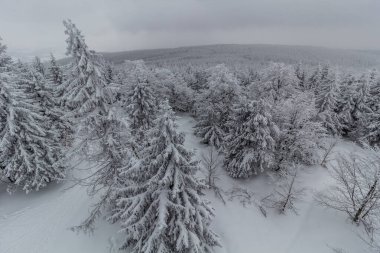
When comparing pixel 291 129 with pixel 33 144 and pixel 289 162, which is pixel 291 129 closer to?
pixel 289 162

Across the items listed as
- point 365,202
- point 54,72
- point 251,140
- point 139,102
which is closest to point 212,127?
point 251,140

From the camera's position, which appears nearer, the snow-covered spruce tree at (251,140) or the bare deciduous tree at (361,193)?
the bare deciduous tree at (361,193)

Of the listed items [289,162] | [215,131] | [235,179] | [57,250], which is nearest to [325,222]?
[289,162]

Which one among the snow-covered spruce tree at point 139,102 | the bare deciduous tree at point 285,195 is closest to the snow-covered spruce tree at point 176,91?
the snow-covered spruce tree at point 139,102

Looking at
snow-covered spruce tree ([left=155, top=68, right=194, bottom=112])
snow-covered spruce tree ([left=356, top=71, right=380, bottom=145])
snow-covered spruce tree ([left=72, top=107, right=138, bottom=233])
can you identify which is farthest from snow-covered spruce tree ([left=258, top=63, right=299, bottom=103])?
snow-covered spruce tree ([left=72, top=107, right=138, bottom=233])

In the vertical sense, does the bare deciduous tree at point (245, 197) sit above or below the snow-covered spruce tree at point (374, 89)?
below

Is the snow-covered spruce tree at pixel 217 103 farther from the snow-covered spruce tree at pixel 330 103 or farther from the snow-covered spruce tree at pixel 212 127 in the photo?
the snow-covered spruce tree at pixel 330 103
